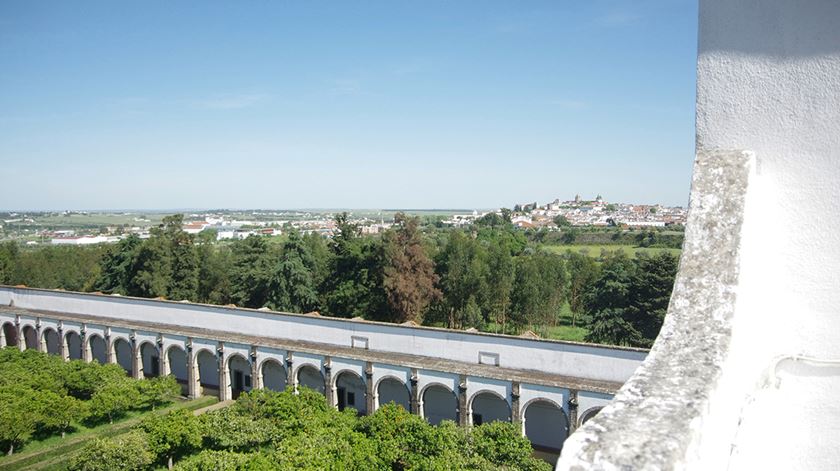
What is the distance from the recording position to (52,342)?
35531 mm

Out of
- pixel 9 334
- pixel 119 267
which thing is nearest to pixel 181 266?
pixel 119 267

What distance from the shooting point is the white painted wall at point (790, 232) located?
9.91 feet

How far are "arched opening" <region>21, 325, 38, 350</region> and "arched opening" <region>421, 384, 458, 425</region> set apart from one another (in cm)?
2512

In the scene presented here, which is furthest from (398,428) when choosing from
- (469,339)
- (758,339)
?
(758,339)

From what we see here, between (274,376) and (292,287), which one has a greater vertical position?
(292,287)

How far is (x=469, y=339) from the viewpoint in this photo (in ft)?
74.4

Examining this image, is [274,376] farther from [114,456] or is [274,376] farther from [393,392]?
[114,456]

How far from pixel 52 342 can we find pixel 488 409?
2772 cm

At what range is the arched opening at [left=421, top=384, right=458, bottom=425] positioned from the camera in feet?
77.6

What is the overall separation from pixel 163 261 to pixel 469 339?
2657 cm

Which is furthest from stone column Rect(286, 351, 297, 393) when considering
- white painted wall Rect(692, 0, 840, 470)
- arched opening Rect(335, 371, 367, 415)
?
white painted wall Rect(692, 0, 840, 470)

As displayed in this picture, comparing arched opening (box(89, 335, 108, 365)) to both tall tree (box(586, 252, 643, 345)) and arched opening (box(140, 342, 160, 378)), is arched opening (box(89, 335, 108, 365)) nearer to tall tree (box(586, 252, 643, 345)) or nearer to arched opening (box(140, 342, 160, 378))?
arched opening (box(140, 342, 160, 378))

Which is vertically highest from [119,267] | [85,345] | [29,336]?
[119,267]

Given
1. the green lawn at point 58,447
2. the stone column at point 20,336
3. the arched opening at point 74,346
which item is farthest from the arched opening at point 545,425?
the stone column at point 20,336
